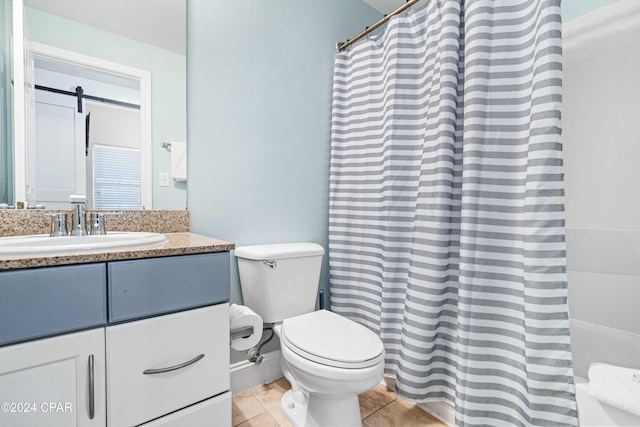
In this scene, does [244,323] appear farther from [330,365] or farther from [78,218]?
[78,218]

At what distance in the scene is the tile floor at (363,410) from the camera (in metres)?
1.29

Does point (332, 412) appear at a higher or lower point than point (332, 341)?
lower

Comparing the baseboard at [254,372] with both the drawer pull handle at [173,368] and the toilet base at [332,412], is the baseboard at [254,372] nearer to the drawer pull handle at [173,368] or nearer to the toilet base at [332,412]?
the toilet base at [332,412]

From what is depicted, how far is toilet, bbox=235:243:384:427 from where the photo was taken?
1.01 m

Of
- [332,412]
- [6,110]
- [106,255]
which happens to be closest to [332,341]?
[332,412]

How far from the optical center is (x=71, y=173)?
3.69ft

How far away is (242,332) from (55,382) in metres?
0.65

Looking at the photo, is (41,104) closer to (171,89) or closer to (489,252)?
(171,89)

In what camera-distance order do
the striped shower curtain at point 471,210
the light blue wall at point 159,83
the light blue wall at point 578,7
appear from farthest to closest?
the light blue wall at point 578,7
the light blue wall at point 159,83
the striped shower curtain at point 471,210

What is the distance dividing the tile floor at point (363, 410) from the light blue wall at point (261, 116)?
1.81 feet

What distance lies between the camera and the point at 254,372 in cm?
153

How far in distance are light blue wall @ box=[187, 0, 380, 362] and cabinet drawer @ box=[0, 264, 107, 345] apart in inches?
24.8

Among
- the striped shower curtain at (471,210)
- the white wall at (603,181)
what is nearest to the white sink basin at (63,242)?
Result: the striped shower curtain at (471,210)

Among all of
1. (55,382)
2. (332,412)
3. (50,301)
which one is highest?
(50,301)
